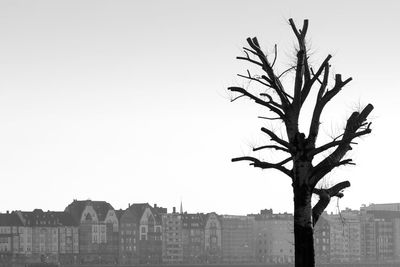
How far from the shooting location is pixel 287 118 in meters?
20.0

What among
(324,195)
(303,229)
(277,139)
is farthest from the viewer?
(324,195)

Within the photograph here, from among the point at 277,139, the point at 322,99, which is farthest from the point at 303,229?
the point at 322,99

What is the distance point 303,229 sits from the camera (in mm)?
19469

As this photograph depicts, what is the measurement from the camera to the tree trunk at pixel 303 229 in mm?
19359

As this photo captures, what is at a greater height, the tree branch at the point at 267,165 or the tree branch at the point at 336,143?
the tree branch at the point at 336,143

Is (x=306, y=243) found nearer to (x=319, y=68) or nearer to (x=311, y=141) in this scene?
(x=311, y=141)

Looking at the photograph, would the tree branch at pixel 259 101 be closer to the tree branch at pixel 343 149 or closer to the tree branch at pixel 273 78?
the tree branch at pixel 273 78

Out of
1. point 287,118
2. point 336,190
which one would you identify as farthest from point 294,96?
point 336,190

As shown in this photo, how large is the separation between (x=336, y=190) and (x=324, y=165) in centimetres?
88

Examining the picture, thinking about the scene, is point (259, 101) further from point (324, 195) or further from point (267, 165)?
point (324, 195)

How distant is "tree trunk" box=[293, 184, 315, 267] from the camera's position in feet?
63.5

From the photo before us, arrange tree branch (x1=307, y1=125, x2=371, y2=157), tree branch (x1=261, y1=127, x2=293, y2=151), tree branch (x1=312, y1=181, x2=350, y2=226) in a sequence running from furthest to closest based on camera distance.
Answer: tree branch (x1=312, y1=181, x2=350, y2=226), tree branch (x1=261, y1=127, x2=293, y2=151), tree branch (x1=307, y1=125, x2=371, y2=157)

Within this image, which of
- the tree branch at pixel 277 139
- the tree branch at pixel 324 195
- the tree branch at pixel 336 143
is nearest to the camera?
the tree branch at pixel 336 143

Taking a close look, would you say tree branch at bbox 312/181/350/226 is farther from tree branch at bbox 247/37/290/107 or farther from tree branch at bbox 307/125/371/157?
tree branch at bbox 247/37/290/107
